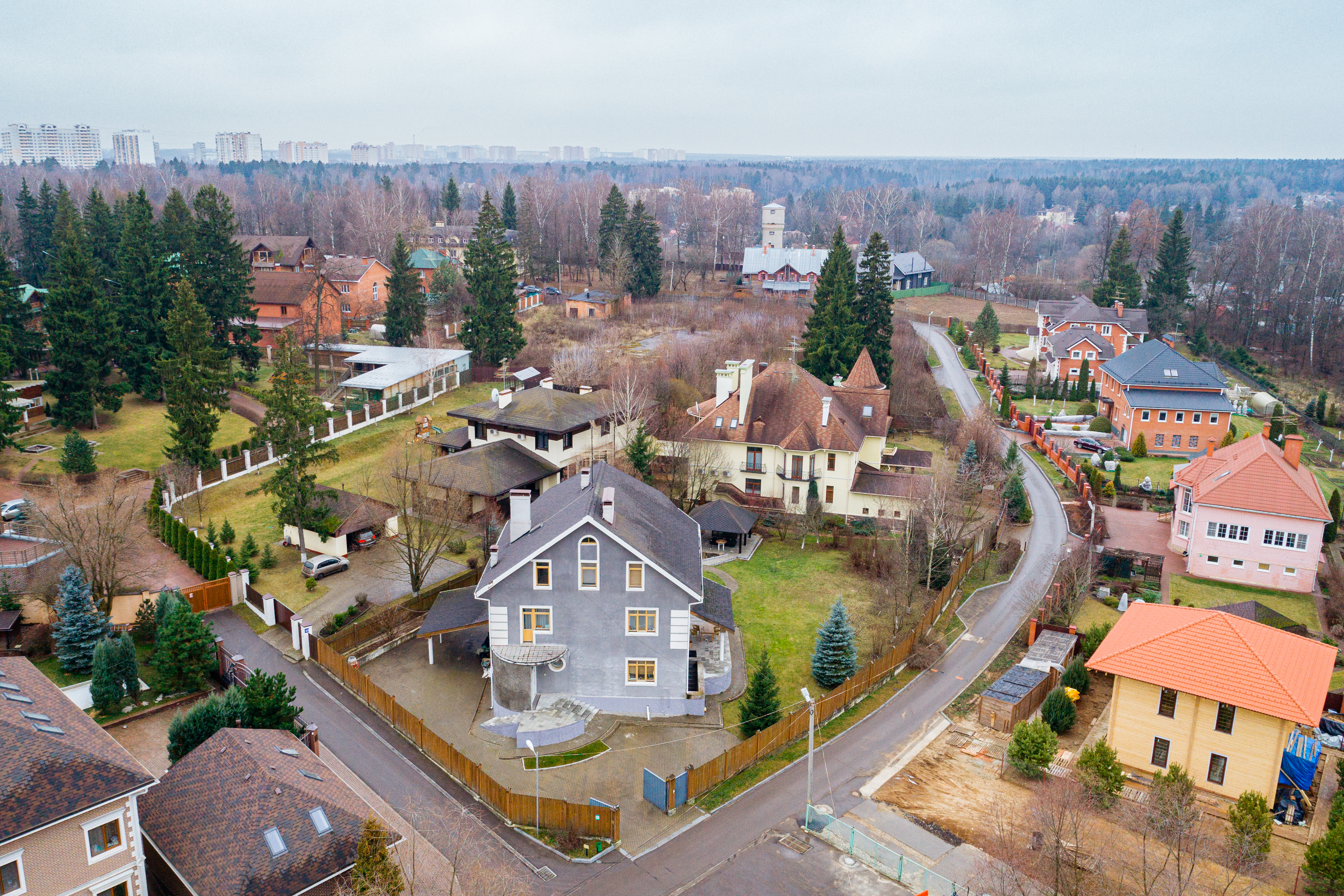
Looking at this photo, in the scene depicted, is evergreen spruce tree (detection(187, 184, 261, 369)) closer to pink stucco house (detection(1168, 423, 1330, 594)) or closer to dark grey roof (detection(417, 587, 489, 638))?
dark grey roof (detection(417, 587, 489, 638))

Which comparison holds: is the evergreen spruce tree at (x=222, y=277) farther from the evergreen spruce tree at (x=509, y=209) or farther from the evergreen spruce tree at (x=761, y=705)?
the evergreen spruce tree at (x=509, y=209)

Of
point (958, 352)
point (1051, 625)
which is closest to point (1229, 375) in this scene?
point (958, 352)

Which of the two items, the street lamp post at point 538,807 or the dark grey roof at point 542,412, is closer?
the street lamp post at point 538,807

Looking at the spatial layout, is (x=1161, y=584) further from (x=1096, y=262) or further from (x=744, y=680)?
(x=1096, y=262)

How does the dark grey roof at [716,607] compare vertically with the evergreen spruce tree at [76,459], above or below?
below

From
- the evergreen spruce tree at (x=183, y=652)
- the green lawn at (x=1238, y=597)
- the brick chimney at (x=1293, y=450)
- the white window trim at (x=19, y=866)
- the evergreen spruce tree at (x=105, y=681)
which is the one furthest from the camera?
the brick chimney at (x=1293, y=450)

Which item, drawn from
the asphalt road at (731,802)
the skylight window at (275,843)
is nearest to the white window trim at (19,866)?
the skylight window at (275,843)

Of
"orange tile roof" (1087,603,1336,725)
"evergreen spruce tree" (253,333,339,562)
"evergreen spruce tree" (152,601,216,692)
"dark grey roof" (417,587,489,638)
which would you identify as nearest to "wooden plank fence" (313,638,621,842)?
"dark grey roof" (417,587,489,638)
